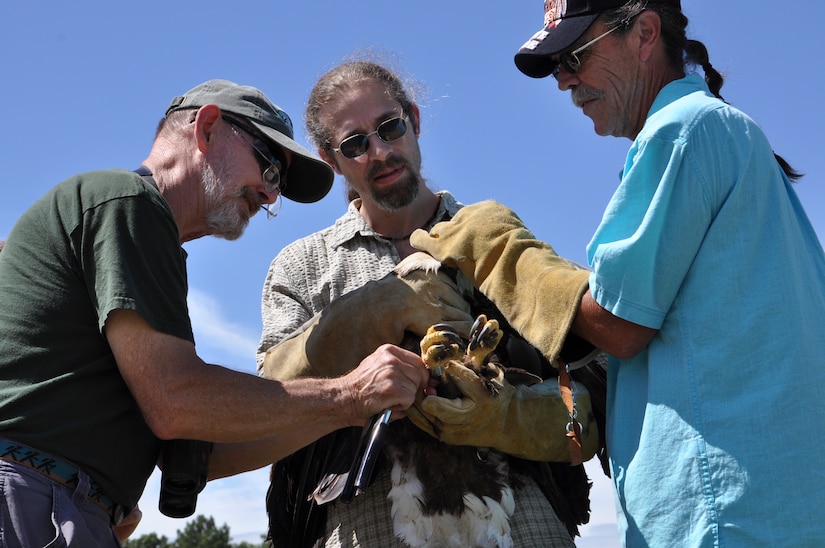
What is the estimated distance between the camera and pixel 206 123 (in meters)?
3.83

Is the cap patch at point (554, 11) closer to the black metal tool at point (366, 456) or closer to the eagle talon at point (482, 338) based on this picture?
the eagle talon at point (482, 338)

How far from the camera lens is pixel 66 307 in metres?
3.06

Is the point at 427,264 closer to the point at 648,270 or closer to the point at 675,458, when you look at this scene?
the point at 648,270

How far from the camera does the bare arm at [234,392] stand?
3035mm

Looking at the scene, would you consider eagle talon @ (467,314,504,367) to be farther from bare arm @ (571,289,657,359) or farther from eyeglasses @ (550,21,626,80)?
eyeglasses @ (550,21,626,80)

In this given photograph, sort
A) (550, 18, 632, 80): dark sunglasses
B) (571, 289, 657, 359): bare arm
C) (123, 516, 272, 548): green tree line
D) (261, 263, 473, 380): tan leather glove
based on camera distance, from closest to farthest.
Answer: (571, 289, 657, 359): bare arm < (550, 18, 632, 80): dark sunglasses < (261, 263, 473, 380): tan leather glove < (123, 516, 272, 548): green tree line

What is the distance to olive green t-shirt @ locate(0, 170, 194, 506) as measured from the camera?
295 cm

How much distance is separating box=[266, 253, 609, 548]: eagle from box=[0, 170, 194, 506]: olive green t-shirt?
0.80 m

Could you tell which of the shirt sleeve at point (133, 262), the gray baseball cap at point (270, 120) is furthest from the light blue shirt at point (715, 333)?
the gray baseball cap at point (270, 120)

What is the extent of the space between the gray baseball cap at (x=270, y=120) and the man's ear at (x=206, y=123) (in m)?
0.04

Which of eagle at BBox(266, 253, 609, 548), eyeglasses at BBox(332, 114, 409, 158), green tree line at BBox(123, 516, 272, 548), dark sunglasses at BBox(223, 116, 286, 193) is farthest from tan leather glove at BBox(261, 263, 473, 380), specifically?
green tree line at BBox(123, 516, 272, 548)

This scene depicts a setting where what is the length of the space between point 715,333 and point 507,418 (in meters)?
0.98

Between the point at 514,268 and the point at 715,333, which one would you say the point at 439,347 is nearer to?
the point at 514,268

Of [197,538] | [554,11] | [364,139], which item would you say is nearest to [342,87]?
[364,139]
